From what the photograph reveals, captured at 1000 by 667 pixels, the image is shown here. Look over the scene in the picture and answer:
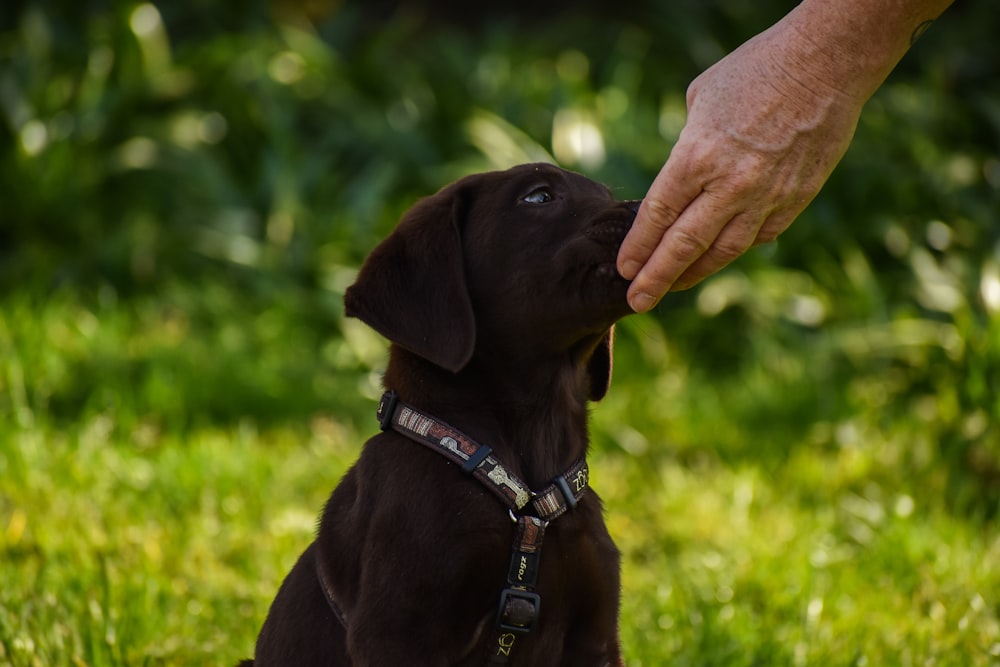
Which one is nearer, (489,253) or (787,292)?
(489,253)

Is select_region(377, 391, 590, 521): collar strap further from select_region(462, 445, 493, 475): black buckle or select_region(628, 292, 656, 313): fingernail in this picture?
select_region(628, 292, 656, 313): fingernail

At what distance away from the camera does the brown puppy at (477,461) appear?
2447 millimetres

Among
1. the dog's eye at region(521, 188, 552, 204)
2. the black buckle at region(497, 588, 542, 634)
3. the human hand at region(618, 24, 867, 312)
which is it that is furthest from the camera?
the dog's eye at region(521, 188, 552, 204)

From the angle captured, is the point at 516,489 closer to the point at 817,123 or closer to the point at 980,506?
the point at 817,123

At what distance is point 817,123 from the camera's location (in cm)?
260

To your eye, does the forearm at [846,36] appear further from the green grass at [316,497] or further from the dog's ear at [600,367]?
the green grass at [316,497]

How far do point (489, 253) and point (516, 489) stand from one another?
0.53 metres

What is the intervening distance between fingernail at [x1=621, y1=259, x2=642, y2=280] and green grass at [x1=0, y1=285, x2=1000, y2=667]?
48.6 inches

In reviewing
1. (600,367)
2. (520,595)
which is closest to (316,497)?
(600,367)

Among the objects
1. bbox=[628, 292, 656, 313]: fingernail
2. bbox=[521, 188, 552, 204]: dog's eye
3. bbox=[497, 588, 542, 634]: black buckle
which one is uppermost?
bbox=[521, 188, 552, 204]: dog's eye

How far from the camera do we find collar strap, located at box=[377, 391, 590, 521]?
8.29ft

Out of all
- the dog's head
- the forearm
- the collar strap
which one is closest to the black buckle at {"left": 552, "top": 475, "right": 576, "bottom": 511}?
the collar strap

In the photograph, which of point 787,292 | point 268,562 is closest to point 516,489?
point 268,562

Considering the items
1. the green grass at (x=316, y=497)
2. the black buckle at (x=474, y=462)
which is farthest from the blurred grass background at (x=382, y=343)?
the black buckle at (x=474, y=462)
